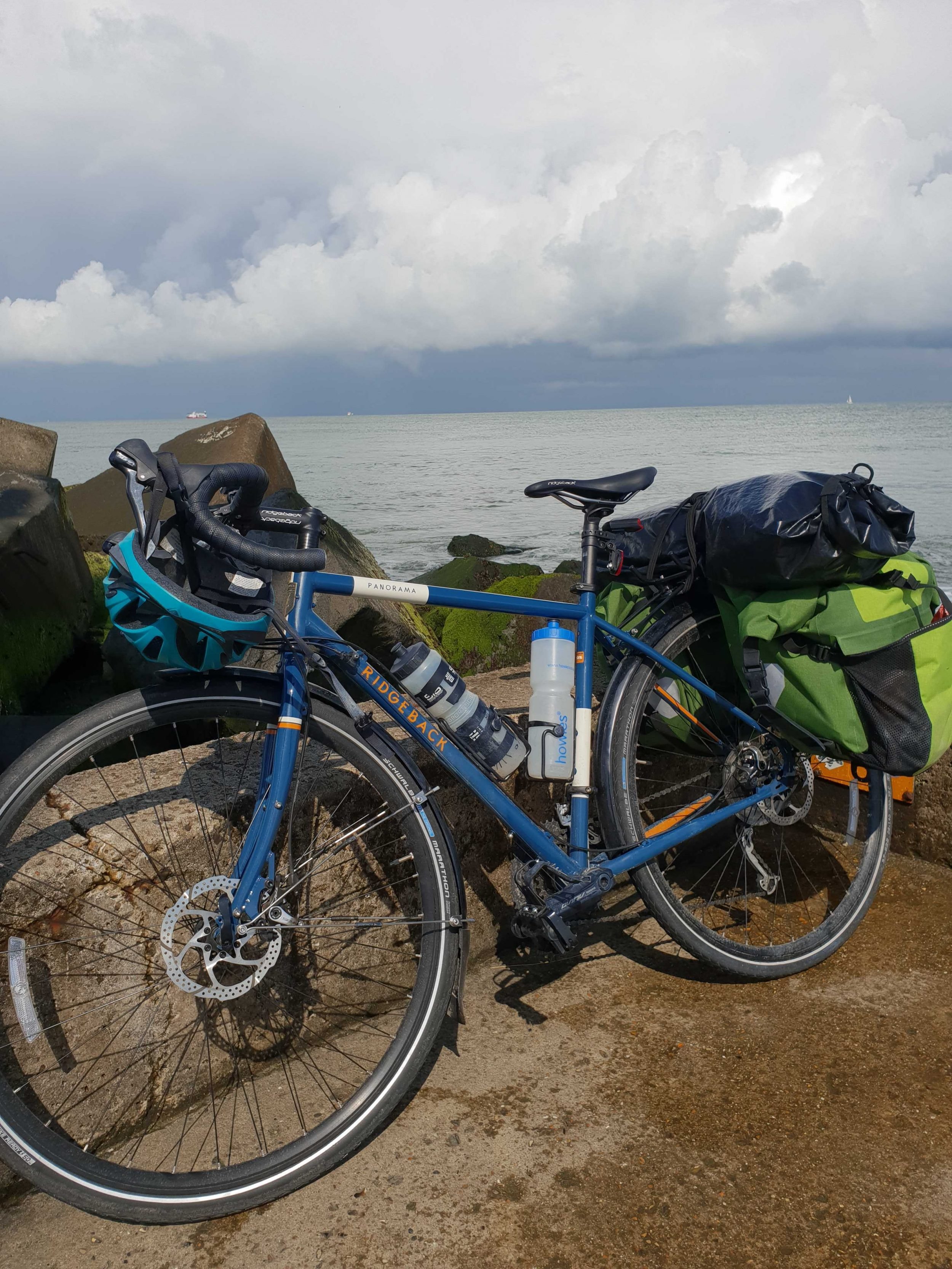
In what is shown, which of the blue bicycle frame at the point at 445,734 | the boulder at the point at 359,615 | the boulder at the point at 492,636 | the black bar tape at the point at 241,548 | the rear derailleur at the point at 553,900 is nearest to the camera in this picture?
the black bar tape at the point at 241,548

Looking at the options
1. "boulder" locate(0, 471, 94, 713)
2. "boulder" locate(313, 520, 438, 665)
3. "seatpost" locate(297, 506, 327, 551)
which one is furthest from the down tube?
"boulder" locate(0, 471, 94, 713)

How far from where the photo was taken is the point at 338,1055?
268cm

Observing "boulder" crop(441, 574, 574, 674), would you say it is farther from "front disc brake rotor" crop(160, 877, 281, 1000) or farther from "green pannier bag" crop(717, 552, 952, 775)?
"front disc brake rotor" crop(160, 877, 281, 1000)

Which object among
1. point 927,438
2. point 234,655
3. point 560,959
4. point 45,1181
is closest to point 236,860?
point 234,655

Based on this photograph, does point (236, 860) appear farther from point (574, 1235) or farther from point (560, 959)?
point (560, 959)

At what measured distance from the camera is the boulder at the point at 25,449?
506 centimetres

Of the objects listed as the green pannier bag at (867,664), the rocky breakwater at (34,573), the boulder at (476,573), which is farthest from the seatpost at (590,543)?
the boulder at (476,573)

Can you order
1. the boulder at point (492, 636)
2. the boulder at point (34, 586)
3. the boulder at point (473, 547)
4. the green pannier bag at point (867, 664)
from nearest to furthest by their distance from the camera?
the green pannier bag at point (867, 664) < the boulder at point (34, 586) < the boulder at point (492, 636) < the boulder at point (473, 547)

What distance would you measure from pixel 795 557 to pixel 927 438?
67307 millimetres

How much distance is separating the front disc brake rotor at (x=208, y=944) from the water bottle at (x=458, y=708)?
69 cm

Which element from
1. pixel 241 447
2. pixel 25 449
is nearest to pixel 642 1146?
pixel 25 449

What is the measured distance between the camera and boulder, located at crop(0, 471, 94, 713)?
182 inches

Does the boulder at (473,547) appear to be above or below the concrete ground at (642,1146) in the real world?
below

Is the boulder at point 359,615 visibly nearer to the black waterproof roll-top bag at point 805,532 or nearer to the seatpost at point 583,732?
the seatpost at point 583,732
